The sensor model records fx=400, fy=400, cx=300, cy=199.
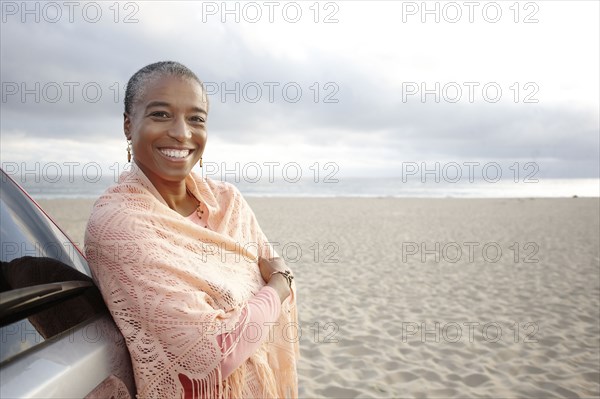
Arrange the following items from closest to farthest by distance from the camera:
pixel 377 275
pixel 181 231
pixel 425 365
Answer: pixel 181 231, pixel 425 365, pixel 377 275

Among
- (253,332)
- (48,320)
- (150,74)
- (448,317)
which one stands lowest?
(448,317)

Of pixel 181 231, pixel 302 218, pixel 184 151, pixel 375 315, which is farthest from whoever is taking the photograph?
pixel 302 218

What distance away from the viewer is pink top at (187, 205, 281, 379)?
1.32 m

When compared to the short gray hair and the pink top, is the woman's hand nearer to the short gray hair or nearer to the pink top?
the pink top

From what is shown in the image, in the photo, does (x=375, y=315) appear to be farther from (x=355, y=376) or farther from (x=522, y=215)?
(x=522, y=215)

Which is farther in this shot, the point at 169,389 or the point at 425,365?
the point at 425,365

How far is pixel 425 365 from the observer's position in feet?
13.8

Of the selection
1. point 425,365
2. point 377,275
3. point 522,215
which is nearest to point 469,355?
point 425,365

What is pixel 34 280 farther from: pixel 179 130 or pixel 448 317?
pixel 448 317

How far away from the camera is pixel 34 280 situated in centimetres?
121

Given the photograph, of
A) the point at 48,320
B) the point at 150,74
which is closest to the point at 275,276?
the point at 48,320

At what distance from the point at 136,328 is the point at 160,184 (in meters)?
0.74

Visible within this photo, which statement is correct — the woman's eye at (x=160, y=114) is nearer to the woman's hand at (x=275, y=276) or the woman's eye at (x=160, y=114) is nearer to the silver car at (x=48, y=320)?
the silver car at (x=48, y=320)

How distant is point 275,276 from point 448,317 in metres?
4.66
